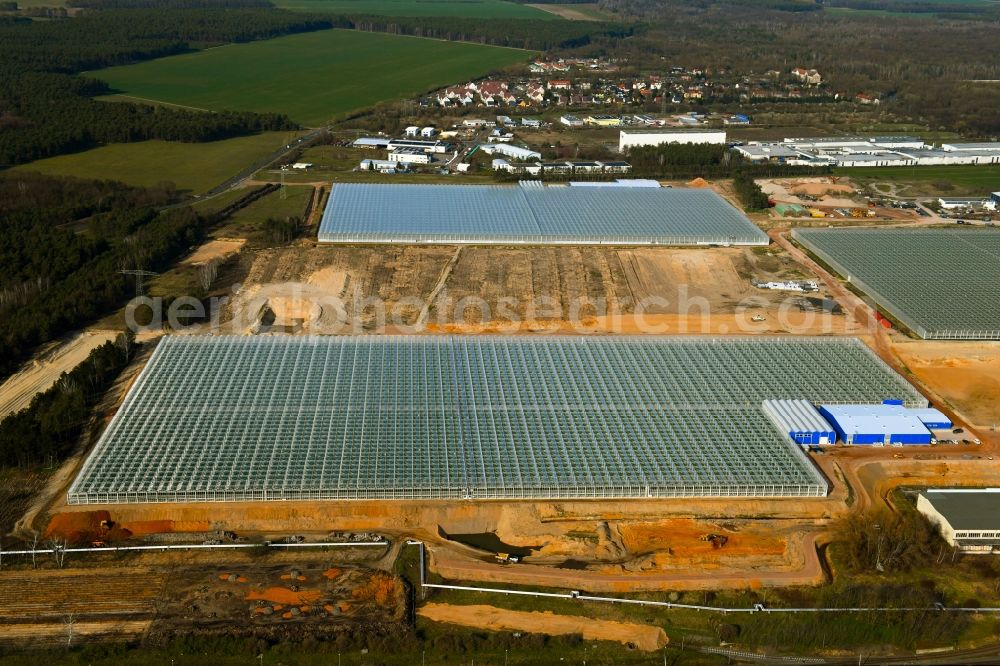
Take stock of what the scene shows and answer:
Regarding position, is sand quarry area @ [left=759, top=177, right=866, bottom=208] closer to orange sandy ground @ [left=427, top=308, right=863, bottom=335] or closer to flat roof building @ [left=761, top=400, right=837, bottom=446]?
orange sandy ground @ [left=427, top=308, right=863, bottom=335]

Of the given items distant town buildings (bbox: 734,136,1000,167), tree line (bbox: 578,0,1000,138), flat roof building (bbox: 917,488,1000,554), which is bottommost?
Answer: flat roof building (bbox: 917,488,1000,554)

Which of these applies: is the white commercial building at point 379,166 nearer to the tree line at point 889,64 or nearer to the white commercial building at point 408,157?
the white commercial building at point 408,157

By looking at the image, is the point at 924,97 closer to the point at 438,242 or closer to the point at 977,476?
the point at 438,242

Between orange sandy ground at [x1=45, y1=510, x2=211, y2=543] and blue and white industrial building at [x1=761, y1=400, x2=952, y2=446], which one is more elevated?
blue and white industrial building at [x1=761, y1=400, x2=952, y2=446]

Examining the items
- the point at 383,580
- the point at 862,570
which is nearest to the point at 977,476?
the point at 862,570

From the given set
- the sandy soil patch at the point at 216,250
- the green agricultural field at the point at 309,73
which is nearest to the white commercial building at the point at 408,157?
the green agricultural field at the point at 309,73

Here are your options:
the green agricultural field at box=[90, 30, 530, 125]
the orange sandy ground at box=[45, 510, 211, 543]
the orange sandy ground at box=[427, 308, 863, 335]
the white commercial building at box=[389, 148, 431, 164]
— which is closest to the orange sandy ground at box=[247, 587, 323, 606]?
the orange sandy ground at box=[45, 510, 211, 543]
